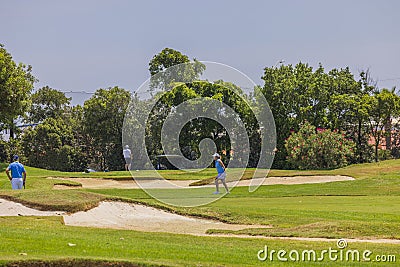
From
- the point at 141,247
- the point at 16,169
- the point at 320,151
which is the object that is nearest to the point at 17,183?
the point at 16,169

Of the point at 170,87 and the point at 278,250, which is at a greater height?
the point at 170,87

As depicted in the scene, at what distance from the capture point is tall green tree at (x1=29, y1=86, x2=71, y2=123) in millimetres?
73000

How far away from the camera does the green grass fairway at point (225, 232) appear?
10.9m

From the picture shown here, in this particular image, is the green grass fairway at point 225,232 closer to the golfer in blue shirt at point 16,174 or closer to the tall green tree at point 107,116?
the golfer in blue shirt at point 16,174

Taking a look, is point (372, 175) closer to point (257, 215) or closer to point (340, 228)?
point (257, 215)

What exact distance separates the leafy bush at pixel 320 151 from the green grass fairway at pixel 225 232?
16.5 meters

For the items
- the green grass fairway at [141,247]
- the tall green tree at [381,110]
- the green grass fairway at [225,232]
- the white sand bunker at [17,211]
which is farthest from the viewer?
the tall green tree at [381,110]

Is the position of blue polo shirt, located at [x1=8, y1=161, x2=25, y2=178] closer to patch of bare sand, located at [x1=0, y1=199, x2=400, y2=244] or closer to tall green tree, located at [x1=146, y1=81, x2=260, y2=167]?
patch of bare sand, located at [x1=0, y1=199, x2=400, y2=244]

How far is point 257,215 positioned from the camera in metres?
19.4

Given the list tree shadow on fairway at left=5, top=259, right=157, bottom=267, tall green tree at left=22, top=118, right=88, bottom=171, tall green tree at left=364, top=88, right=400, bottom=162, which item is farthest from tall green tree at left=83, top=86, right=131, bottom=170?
tree shadow on fairway at left=5, top=259, right=157, bottom=267

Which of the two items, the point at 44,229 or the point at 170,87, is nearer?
the point at 44,229

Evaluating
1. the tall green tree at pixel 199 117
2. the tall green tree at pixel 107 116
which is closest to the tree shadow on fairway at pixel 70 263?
the tall green tree at pixel 199 117

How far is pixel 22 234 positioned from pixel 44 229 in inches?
66.4

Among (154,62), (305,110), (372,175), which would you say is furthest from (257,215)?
(154,62)
